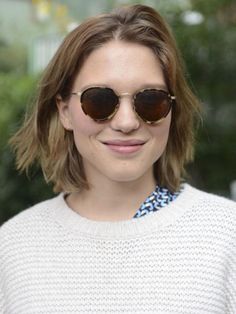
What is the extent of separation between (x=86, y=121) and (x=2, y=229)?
24.0 inches

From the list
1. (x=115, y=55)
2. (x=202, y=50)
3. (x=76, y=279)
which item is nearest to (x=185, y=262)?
(x=76, y=279)

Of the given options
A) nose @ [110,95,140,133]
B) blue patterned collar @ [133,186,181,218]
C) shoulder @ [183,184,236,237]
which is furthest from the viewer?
blue patterned collar @ [133,186,181,218]

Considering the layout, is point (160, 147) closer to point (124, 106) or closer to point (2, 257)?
point (124, 106)

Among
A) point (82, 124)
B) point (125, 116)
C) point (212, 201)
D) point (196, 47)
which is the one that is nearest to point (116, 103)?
point (125, 116)

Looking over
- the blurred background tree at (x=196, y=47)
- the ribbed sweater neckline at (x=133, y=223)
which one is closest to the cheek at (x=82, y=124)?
the ribbed sweater neckline at (x=133, y=223)

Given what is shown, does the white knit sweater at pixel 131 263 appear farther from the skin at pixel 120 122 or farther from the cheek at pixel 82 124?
the cheek at pixel 82 124

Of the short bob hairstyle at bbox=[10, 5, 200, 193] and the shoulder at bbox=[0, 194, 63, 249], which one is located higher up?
the short bob hairstyle at bbox=[10, 5, 200, 193]

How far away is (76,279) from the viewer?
259 cm

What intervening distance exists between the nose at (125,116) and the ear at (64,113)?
0.31 meters

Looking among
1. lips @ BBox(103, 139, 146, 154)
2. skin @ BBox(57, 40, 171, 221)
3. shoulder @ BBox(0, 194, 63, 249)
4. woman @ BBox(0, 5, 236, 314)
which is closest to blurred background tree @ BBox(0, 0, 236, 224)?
shoulder @ BBox(0, 194, 63, 249)

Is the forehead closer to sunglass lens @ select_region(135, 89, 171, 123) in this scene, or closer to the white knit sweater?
sunglass lens @ select_region(135, 89, 171, 123)

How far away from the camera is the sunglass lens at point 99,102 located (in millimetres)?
2465

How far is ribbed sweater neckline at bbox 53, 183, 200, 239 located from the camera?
2.63 meters

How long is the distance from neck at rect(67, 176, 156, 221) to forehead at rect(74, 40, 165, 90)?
1.27 ft
